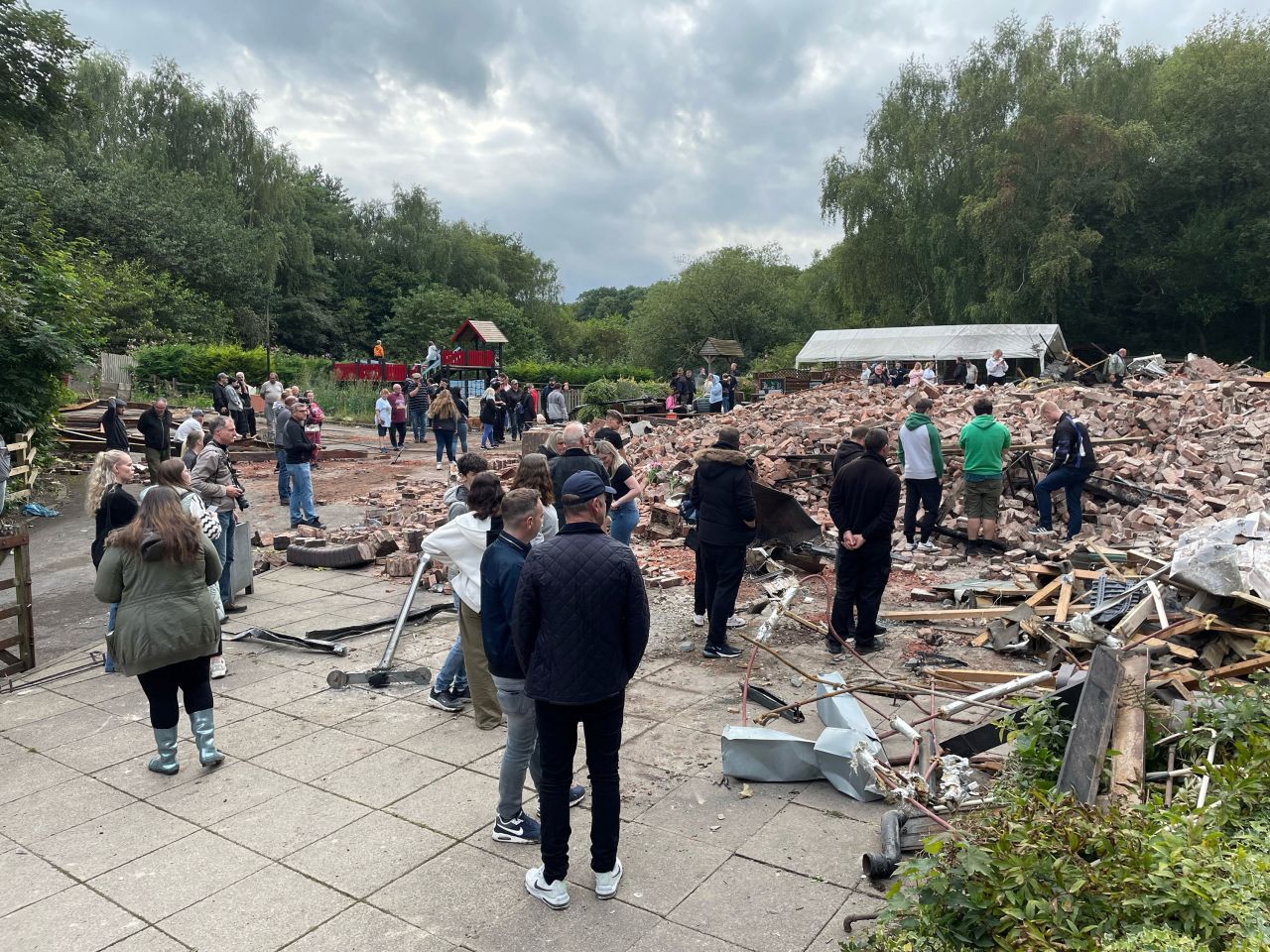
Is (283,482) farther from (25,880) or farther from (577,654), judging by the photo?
(577,654)

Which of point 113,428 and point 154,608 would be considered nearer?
point 154,608

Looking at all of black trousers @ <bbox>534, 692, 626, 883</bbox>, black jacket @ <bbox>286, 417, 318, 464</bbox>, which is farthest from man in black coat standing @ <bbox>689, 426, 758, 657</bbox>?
black jacket @ <bbox>286, 417, 318, 464</bbox>

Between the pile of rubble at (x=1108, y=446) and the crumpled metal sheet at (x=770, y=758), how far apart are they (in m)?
6.52

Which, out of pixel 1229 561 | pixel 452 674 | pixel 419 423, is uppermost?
pixel 419 423

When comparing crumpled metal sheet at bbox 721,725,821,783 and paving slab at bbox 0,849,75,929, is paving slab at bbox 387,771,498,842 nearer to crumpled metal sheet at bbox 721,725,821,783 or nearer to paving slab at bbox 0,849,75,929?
crumpled metal sheet at bbox 721,725,821,783

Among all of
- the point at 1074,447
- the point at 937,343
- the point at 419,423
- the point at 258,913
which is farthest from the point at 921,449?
the point at 937,343

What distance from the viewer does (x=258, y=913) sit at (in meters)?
3.60

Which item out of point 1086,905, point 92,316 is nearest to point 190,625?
point 1086,905

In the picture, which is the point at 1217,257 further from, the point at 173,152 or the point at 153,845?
the point at 173,152

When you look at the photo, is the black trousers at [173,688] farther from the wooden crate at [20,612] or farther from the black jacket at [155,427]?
the black jacket at [155,427]

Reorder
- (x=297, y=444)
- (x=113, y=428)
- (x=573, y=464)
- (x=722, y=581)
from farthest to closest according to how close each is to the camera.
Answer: (x=113, y=428) < (x=297, y=444) < (x=573, y=464) < (x=722, y=581)

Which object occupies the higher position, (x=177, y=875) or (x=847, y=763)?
(x=847, y=763)

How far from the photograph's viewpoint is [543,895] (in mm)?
3596

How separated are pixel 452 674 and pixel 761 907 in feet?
9.67
